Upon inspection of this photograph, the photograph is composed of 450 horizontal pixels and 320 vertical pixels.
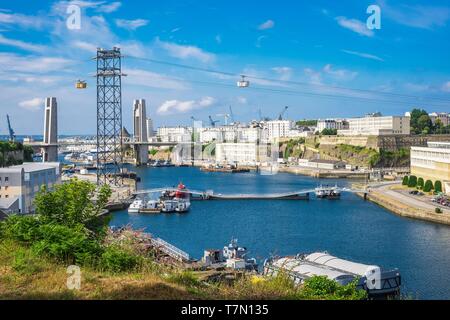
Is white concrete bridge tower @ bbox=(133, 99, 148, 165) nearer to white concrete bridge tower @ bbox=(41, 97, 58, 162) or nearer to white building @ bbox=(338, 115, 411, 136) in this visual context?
white concrete bridge tower @ bbox=(41, 97, 58, 162)

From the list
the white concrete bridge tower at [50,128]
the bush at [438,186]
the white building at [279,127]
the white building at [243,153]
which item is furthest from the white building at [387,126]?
the white concrete bridge tower at [50,128]

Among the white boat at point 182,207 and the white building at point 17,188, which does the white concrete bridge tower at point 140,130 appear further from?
the white building at point 17,188

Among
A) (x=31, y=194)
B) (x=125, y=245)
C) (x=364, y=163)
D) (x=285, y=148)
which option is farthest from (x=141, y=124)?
(x=125, y=245)

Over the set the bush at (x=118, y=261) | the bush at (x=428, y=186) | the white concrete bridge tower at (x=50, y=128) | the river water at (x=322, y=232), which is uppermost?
the white concrete bridge tower at (x=50, y=128)

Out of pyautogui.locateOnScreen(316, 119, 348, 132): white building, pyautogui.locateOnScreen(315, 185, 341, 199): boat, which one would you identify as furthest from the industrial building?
pyautogui.locateOnScreen(316, 119, 348, 132): white building

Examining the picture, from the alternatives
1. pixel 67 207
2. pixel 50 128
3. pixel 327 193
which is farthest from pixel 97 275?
pixel 50 128

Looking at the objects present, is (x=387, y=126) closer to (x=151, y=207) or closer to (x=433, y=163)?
(x=433, y=163)
